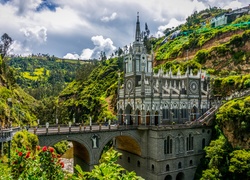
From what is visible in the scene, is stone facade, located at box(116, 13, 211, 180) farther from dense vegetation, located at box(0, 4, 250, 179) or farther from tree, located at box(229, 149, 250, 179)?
tree, located at box(229, 149, 250, 179)

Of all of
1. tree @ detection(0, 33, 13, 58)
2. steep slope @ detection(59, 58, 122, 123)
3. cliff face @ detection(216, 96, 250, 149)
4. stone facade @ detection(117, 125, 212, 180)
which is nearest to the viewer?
cliff face @ detection(216, 96, 250, 149)

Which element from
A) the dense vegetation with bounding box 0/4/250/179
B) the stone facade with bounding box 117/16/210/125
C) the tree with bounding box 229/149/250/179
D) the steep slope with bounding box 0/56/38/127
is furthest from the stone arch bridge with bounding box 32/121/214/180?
the steep slope with bounding box 0/56/38/127

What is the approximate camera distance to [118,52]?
143 m

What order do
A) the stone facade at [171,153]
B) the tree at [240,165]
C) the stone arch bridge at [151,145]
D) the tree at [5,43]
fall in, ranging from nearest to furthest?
the tree at [240,165] → the stone arch bridge at [151,145] → the stone facade at [171,153] → the tree at [5,43]

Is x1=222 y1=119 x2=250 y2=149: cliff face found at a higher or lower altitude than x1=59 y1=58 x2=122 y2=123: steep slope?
lower

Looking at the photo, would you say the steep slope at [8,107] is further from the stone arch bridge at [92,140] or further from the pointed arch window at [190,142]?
the pointed arch window at [190,142]

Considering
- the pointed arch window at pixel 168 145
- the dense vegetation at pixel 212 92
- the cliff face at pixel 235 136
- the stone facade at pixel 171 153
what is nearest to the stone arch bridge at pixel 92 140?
the stone facade at pixel 171 153

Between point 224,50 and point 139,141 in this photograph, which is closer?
point 139,141

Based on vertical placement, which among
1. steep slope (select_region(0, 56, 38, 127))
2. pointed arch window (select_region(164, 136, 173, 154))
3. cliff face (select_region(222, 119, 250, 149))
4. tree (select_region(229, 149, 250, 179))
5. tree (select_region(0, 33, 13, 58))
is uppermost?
tree (select_region(0, 33, 13, 58))

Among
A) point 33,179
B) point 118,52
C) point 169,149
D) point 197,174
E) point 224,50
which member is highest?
point 118,52

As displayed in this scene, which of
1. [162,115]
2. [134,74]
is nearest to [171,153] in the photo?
[162,115]

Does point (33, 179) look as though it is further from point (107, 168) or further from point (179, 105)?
point (179, 105)

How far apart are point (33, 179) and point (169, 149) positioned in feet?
116

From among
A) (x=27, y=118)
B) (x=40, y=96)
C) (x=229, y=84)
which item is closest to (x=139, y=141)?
(x=229, y=84)
